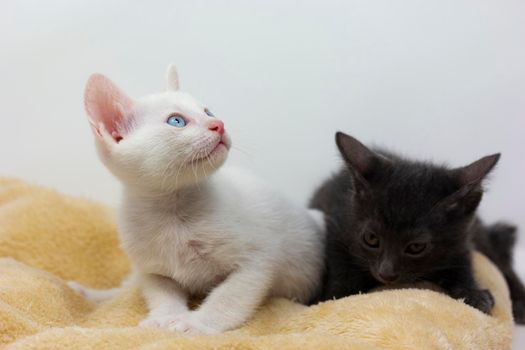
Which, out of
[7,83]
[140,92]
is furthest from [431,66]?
[7,83]

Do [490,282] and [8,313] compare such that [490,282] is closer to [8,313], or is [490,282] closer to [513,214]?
[513,214]

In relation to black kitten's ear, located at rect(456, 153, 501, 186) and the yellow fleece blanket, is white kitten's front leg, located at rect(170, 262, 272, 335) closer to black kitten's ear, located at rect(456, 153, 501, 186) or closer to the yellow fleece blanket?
the yellow fleece blanket

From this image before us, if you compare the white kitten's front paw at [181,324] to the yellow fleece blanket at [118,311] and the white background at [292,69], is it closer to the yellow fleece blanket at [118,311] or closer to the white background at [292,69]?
the yellow fleece blanket at [118,311]

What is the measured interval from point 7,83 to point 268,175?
1.31 metres

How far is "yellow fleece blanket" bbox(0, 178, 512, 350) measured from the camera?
1.26 meters

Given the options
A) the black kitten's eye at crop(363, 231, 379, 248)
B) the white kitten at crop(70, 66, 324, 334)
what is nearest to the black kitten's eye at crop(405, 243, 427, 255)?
the black kitten's eye at crop(363, 231, 379, 248)

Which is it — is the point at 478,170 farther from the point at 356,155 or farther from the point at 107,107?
the point at 107,107

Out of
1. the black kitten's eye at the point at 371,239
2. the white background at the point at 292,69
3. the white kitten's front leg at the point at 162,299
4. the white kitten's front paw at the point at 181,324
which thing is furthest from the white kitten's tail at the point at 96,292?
the white background at the point at 292,69

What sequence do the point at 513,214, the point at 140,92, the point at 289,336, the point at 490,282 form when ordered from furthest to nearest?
the point at 513,214 < the point at 140,92 < the point at 490,282 < the point at 289,336

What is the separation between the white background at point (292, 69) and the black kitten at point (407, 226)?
0.86 meters

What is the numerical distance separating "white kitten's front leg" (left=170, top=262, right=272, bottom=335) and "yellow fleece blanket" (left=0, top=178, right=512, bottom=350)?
5 cm

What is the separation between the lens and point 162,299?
1.63 m

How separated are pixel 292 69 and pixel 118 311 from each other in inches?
58.2

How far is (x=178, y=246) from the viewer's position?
5.32 feet
